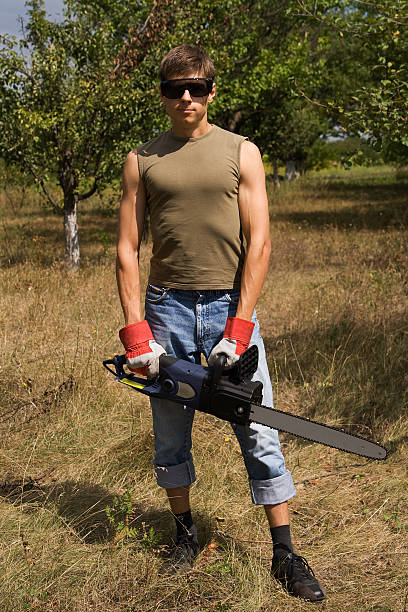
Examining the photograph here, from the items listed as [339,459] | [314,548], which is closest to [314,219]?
[339,459]

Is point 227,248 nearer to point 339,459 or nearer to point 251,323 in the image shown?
point 251,323

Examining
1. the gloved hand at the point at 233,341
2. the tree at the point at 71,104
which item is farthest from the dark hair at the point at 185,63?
the tree at the point at 71,104

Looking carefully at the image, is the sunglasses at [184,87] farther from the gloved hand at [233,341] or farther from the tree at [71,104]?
the tree at [71,104]

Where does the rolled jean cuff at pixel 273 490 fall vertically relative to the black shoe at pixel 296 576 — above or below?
above

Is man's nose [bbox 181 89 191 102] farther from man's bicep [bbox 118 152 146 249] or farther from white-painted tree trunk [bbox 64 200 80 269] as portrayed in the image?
white-painted tree trunk [bbox 64 200 80 269]

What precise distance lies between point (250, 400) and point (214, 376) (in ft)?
0.56

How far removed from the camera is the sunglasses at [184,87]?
2.42 m

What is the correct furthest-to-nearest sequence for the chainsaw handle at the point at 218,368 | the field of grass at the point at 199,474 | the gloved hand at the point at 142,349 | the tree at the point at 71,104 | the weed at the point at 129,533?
1. the tree at the point at 71,104
2. the weed at the point at 129,533
3. the field of grass at the point at 199,474
4. the gloved hand at the point at 142,349
5. the chainsaw handle at the point at 218,368

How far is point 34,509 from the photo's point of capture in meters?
3.29

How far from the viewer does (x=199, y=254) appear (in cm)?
251

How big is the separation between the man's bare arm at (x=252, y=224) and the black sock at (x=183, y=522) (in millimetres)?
1082

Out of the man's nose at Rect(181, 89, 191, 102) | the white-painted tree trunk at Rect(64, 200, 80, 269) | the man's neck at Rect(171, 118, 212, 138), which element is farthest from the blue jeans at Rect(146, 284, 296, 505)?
the white-painted tree trunk at Rect(64, 200, 80, 269)

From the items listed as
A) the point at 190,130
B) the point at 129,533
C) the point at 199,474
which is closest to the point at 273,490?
the point at 129,533

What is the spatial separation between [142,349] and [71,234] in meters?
7.96
